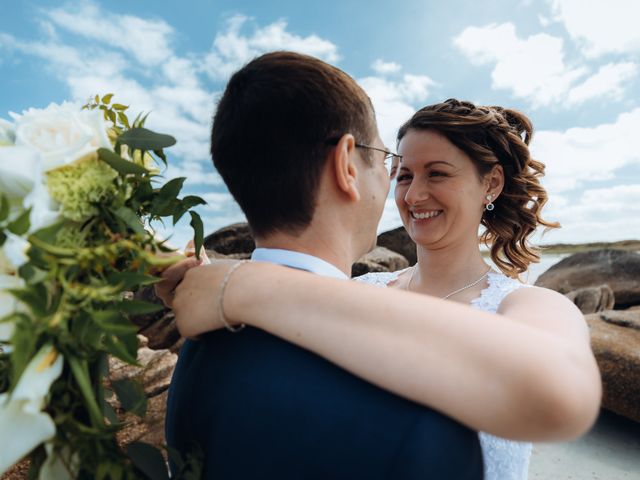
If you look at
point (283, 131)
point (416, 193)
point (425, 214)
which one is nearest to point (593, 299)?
point (425, 214)

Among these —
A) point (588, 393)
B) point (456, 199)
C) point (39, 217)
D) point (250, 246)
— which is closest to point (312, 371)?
point (588, 393)

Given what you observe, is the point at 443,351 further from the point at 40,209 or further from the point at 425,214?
the point at 425,214

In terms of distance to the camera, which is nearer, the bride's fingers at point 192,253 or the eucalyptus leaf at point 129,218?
the eucalyptus leaf at point 129,218

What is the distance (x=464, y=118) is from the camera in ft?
10.7

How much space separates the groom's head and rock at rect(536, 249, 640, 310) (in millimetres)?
12883

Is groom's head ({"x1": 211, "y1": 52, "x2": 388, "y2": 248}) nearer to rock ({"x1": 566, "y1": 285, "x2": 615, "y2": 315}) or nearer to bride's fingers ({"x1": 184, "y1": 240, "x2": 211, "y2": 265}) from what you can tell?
bride's fingers ({"x1": 184, "y1": 240, "x2": 211, "y2": 265})

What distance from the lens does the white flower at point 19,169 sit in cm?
117

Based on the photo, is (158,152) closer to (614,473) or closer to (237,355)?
(237,355)

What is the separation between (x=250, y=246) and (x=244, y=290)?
11.5m

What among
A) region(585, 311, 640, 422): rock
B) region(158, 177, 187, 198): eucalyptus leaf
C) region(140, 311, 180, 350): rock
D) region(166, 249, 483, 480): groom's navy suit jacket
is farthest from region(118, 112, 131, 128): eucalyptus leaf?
region(140, 311, 180, 350): rock

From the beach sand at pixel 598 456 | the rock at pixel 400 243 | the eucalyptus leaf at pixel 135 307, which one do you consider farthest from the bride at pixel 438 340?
the rock at pixel 400 243

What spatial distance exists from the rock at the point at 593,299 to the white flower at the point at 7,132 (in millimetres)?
10421

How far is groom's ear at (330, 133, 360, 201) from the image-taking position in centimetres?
151

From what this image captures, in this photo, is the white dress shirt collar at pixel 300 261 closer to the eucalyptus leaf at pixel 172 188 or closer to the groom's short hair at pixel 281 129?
the groom's short hair at pixel 281 129
